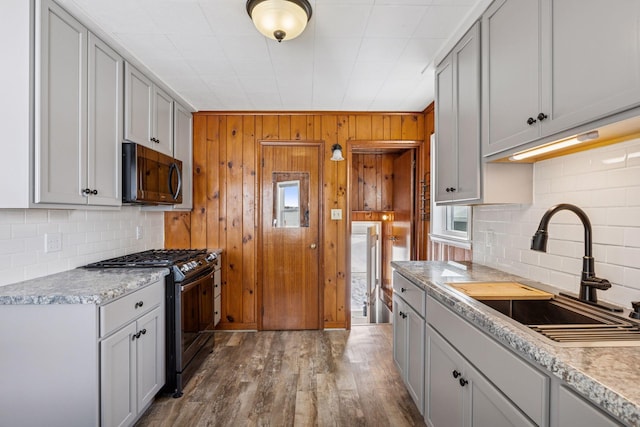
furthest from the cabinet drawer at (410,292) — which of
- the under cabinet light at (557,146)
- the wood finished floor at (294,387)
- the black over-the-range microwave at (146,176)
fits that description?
the black over-the-range microwave at (146,176)

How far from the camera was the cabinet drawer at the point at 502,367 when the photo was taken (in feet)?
3.14

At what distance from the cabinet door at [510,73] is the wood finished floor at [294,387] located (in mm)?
1771

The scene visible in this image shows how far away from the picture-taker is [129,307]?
6.10 feet

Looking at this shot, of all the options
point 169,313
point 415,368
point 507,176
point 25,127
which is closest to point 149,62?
point 25,127

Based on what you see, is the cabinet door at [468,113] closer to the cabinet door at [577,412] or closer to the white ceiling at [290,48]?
the white ceiling at [290,48]

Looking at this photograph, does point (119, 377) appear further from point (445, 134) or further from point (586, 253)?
point (445, 134)

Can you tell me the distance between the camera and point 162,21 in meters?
1.94

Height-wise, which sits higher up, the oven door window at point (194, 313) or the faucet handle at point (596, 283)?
the faucet handle at point (596, 283)

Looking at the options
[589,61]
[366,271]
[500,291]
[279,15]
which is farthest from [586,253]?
[366,271]

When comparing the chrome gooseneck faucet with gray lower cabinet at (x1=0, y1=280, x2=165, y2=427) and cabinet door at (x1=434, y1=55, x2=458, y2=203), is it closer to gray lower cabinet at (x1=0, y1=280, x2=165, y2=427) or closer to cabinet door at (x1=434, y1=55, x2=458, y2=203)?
cabinet door at (x1=434, y1=55, x2=458, y2=203)

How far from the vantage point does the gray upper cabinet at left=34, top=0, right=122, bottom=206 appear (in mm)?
1631

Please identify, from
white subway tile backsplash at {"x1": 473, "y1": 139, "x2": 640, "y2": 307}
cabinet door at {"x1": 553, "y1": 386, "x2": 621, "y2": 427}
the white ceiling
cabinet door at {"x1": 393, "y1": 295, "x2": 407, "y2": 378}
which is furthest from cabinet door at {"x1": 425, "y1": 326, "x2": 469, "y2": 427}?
the white ceiling

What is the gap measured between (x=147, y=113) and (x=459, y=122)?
2.31m

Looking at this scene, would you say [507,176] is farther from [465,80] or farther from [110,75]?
[110,75]
